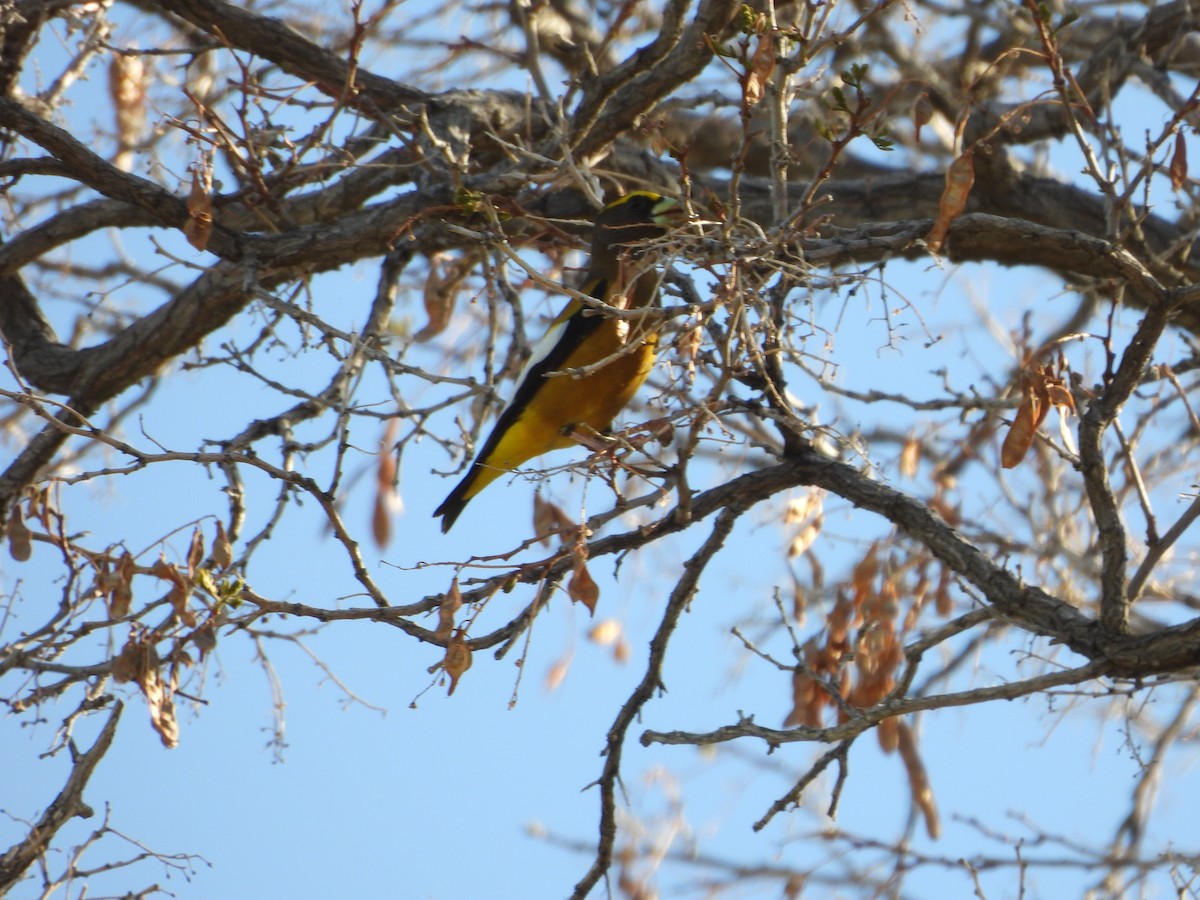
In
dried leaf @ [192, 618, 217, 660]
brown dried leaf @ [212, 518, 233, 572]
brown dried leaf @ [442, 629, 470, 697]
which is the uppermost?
brown dried leaf @ [212, 518, 233, 572]

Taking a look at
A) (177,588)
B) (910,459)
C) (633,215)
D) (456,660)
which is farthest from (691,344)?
(910,459)

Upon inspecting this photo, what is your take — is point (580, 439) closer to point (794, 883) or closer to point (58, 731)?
point (58, 731)

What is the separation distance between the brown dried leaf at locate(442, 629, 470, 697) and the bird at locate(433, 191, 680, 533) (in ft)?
6.49

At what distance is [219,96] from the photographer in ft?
23.3

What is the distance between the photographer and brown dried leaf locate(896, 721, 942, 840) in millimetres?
6871

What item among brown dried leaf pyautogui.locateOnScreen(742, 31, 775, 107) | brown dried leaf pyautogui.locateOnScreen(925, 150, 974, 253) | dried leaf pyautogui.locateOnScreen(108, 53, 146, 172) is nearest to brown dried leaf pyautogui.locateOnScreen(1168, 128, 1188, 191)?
brown dried leaf pyautogui.locateOnScreen(925, 150, 974, 253)

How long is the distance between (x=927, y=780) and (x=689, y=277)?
371 centimetres

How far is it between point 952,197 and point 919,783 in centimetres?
434

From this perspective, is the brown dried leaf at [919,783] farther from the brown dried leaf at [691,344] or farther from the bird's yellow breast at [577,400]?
the brown dried leaf at [691,344]

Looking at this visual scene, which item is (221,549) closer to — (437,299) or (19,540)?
(19,540)

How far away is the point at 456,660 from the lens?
3.24 m

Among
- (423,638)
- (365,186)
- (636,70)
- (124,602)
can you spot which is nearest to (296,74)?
(365,186)

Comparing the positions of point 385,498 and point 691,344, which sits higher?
point 385,498

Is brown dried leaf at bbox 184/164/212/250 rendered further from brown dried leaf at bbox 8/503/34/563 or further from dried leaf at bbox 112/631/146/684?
dried leaf at bbox 112/631/146/684
